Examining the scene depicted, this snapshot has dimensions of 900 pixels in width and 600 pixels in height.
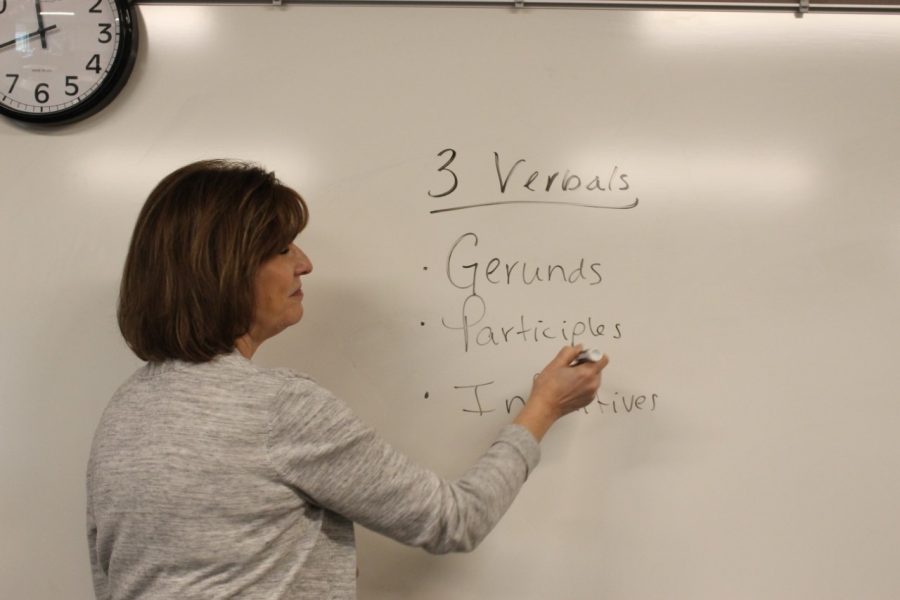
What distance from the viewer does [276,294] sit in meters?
0.81

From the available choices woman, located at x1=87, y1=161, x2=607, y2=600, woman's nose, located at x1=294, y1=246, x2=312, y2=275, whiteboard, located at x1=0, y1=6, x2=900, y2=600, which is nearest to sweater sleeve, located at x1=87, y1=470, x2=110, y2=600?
woman, located at x1=87, y1=161, x2=607, y2=600

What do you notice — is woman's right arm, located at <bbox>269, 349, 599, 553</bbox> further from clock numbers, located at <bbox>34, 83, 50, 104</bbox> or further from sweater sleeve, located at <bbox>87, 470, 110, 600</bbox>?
clock numbers, located at <bbox>34, 83, 50, 104</bbox>

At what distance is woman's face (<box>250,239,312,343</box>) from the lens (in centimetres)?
80

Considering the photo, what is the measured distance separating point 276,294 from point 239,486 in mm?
215

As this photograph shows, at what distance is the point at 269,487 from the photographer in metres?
0.73

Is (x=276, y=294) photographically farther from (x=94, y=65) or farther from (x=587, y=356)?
(x=94, y=65)

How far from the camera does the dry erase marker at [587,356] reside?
922 mm

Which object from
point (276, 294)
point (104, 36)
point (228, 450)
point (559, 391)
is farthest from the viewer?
point (104, 36)

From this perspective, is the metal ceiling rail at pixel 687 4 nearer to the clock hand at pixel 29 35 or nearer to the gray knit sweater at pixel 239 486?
the clock hand at pixel 29 35

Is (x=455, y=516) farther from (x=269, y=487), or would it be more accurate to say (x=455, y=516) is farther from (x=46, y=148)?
(x=46, y=148)

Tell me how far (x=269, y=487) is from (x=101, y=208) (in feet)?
1.94

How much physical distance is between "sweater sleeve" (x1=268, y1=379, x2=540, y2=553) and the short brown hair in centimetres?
11

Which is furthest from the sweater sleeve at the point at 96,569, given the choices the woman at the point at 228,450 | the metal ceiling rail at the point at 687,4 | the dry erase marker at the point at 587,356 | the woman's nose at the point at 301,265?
the metal ceiling rail at the point at 687,4

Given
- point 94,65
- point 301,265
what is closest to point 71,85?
point 94,65
